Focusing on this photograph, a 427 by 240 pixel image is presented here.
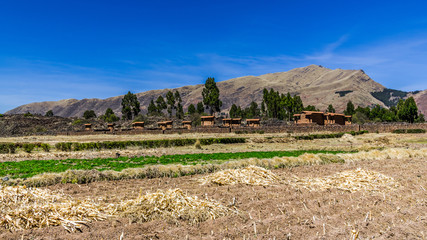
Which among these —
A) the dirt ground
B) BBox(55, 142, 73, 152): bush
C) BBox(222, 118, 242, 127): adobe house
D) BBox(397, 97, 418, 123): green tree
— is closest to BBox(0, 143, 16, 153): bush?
BBox(55, 142, 73, 152): bush

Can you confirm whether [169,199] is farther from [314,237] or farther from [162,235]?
[314,237]

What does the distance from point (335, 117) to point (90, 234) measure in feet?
231

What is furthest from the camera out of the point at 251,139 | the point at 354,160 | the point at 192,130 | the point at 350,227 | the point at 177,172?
the point at 192,130

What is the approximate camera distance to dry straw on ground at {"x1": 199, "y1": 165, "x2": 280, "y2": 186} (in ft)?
41.2

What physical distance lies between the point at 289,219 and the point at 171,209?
3.41 metres

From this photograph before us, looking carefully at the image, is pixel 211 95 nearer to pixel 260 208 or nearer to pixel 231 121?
pixel 231 121

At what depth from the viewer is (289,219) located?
7.76m

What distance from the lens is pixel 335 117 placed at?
69.1 m

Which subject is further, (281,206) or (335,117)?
(335,117)

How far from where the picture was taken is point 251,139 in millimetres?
44375

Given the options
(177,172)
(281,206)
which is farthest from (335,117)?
(281,206)

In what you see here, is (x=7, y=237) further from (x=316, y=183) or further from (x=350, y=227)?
(x=316, y=183)

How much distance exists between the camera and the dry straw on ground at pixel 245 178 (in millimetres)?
12547

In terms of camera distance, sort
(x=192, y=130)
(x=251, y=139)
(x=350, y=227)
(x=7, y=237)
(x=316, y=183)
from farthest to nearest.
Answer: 1. (x=192, y=130)
2. (x=251, y=139)
3. (x=316, y=183)
4. (x=350, y=227)
5. (x=7, y=237)
